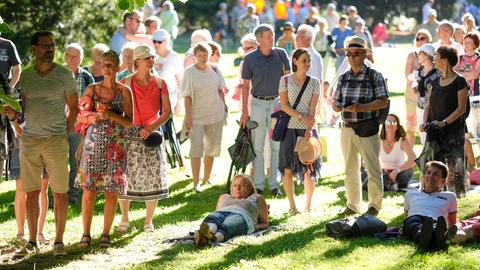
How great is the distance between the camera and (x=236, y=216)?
35.6ft

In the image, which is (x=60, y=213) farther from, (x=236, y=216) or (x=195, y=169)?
(x=195, y=169)

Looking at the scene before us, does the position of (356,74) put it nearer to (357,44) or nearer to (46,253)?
(357,44)

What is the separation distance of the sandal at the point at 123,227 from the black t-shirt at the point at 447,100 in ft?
10.9

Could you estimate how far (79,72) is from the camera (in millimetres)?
12398

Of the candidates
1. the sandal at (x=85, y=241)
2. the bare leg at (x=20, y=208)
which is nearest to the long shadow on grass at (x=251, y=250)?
the sandal at (x=85, y=241)

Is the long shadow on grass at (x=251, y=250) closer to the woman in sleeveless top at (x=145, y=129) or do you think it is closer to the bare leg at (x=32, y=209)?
the woman in sleeveless top at (x=145, y=129)

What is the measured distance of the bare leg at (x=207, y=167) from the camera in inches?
581

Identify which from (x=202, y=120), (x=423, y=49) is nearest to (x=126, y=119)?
(x=202, y=120)

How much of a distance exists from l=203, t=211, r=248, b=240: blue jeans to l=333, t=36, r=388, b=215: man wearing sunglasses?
1.50m

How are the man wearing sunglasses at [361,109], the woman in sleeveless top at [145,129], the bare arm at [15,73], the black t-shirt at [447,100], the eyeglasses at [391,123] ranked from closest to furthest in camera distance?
the woman in sleeveless top at [145,129]
the man wearing sunglasses at [361,109]
the black t-shirt at [447,100]
the bare arm at [15,73]
the eyeglasses at [391,123]

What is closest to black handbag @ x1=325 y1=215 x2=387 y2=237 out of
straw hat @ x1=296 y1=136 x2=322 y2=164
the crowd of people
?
the crowd of people

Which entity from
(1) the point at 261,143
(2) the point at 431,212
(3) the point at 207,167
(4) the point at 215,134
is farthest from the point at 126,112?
(3) the point at 207,167

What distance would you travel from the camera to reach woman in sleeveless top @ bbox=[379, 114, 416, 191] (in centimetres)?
1403

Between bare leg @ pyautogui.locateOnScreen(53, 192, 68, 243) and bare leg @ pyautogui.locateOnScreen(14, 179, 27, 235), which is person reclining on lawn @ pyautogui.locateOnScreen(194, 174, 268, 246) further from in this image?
bare leg @ pyautogui.locateOnScreen(14, 179, 27, 235)
